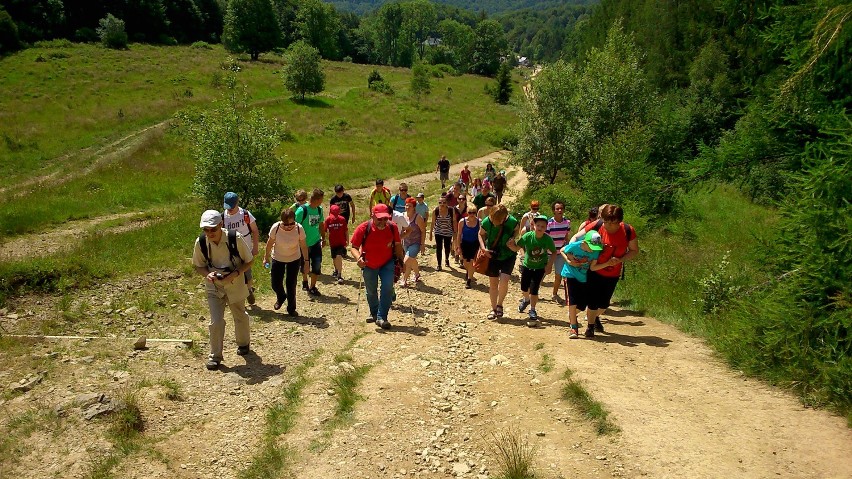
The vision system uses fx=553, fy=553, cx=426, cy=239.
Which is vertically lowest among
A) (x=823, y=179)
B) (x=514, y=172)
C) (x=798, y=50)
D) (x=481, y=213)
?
(x=514, y=172)

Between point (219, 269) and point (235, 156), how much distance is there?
34.2 ft

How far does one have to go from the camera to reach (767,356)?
688 cm

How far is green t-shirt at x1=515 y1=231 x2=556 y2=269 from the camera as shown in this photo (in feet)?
29.1

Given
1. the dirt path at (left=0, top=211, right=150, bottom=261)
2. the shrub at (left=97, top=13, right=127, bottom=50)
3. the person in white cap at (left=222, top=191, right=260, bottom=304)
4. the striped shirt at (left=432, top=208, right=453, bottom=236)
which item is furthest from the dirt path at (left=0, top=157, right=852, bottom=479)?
the shrub at (left=97, top=13, right=127, bottom=50)

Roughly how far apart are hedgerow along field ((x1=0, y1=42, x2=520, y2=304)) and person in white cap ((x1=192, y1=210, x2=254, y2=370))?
5271mm

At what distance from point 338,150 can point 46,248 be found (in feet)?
80.9

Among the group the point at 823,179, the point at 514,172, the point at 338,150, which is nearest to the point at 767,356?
the point at 823,179

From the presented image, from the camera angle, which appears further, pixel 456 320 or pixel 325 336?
pixel 456 320

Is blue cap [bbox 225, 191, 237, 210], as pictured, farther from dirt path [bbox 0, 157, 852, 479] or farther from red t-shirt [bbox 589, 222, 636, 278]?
red t-shirt [bbox 589, 222, 636, 278]

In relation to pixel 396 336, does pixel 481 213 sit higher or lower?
higher

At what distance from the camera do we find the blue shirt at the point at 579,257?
805cm

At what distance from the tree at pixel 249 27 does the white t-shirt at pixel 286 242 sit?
241 feet

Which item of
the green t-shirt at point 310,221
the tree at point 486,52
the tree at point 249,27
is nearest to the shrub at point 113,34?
the tree at point 249,27

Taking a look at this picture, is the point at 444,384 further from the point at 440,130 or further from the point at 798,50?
the point at 440,130
